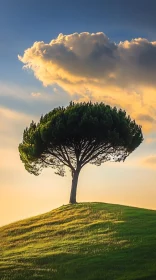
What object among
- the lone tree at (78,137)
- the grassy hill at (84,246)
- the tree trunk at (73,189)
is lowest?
the grassy hill at (84,246)

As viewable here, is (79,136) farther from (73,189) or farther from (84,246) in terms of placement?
(84,246)

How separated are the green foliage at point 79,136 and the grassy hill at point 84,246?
38.4 feet

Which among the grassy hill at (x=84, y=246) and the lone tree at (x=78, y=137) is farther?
the lone tree at (x=78, y=137)

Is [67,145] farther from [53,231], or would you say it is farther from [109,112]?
[53,231]

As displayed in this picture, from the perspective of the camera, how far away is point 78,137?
7662 cm

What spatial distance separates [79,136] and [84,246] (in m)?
32.1

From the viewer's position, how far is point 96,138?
7706cm

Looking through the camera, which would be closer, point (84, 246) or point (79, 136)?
point (84, 246)

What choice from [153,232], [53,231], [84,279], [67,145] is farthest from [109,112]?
[84,279]

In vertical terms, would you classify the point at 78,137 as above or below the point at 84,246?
above

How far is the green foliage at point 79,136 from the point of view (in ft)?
250

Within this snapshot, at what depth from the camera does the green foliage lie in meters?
76.2

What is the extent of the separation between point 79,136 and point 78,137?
0.99 ft

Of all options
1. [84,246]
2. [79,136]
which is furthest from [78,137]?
[84,246]
